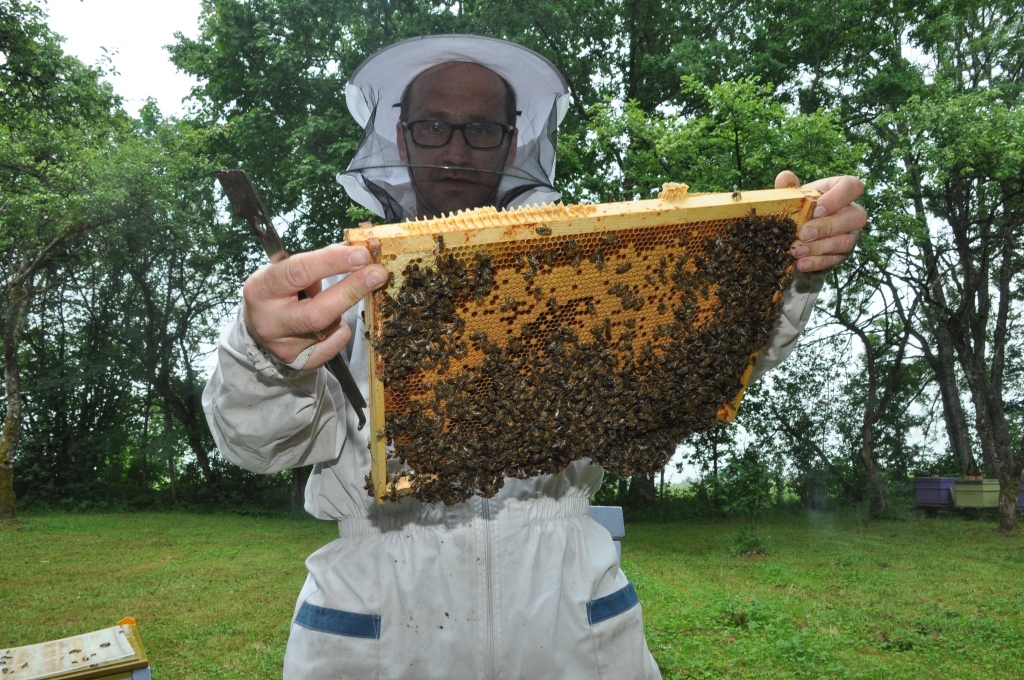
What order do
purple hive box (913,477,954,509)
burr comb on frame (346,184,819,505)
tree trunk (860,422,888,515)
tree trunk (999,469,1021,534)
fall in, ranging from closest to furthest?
burr comb on frame (346,184,819,505), tree trunk (999,469,1021,534), purple hive box (913,477,954,509), tree trunk (860,422,888,515)

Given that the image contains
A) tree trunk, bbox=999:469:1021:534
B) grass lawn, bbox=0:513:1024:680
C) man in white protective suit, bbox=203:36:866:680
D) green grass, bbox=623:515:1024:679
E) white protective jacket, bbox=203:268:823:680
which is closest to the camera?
man in white protective suit, bbox=203:36:866:680

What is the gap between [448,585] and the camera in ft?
6.25

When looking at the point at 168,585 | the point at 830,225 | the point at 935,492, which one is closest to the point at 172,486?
the point at 168,585

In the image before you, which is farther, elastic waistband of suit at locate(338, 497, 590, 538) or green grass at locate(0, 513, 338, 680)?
green grass at locate(0, 513, 338, 680)

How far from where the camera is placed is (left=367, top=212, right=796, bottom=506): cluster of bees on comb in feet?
4.99

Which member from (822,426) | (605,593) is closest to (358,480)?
(605,593)

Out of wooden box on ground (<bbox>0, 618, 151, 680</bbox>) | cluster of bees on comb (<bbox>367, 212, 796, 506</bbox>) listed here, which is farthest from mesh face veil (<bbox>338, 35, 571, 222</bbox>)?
wooden box on ground (<bbox>0, 618, 151, 680</bbox>)

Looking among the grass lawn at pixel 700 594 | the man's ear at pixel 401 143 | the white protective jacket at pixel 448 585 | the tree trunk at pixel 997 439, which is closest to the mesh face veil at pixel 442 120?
the man's ear at pixel 401 143

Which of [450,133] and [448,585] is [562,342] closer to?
[448,585]

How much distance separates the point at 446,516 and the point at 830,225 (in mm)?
1152

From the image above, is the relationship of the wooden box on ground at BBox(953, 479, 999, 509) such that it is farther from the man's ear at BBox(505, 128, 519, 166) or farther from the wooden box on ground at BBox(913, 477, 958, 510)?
the man's ear at BBox(505, 128, 519, 166)

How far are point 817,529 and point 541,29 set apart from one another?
10545 millimetres

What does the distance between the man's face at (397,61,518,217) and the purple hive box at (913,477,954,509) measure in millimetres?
14884

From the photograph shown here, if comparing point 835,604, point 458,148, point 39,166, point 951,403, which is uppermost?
point 39,166
